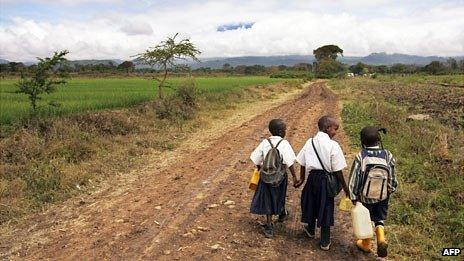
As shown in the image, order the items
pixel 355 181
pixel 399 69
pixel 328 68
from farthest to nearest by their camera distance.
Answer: pixel 399 69 < pixel 328 68 < pixel 355 181

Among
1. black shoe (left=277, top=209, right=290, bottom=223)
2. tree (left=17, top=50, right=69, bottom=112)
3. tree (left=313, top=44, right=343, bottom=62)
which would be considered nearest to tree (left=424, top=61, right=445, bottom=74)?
tree (left=313, top=44, right=343, bottom=62)

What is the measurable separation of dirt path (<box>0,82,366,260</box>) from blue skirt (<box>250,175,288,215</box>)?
0.31 m

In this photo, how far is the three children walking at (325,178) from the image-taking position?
445 cm

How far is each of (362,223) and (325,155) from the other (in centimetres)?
80

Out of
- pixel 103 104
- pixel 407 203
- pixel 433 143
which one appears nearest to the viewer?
pixel 407 203

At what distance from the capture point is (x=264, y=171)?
491 cm

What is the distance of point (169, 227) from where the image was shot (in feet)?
17.2

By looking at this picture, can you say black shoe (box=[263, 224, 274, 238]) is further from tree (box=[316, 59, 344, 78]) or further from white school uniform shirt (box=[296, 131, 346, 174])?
tree (box=[316, 59, 344, 78])

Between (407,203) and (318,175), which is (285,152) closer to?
(318,175)

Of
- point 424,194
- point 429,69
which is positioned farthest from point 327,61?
point 424,194

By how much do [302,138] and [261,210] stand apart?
6.11 meters

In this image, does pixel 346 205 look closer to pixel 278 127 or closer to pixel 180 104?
pixel 278 127

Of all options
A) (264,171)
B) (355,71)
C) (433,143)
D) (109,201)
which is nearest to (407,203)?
(264,171)

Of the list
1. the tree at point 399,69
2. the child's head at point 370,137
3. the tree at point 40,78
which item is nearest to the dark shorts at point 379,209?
the child's head at point 370,137
